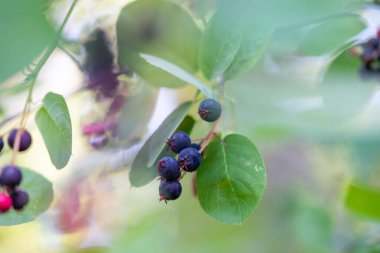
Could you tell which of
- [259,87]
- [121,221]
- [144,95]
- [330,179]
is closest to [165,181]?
[144,95]

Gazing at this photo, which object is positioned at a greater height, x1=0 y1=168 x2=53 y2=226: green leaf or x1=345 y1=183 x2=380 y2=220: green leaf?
x1=345 y1=183 x2=380 y2=220: green leaf

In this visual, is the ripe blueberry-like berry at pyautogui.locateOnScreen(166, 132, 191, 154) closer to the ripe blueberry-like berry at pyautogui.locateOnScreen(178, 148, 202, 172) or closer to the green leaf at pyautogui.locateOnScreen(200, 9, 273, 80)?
the ripe blueberry-like berry at pyautogui.locateOnScreen(178, 148, 202, 172)

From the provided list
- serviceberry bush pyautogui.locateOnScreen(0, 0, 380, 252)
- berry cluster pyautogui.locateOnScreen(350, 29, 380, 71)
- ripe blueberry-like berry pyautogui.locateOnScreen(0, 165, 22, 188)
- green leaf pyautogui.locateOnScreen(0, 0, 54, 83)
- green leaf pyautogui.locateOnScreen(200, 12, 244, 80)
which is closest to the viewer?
green leaf pyautogui.locateOnScreen(0, 0, 54, 83)

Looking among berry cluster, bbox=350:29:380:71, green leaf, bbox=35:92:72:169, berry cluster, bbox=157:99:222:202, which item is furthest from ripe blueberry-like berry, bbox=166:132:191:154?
berry cluster, bbox=350:29:380:71

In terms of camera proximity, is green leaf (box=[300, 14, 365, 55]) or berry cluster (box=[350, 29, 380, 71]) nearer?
green leaf (box=[300, 14, 365, 55])

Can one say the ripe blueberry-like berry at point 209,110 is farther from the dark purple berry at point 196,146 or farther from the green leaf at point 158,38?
the green leaf at point 158,38

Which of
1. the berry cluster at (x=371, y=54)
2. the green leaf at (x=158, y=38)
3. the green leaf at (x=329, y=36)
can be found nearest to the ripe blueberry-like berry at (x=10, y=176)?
the green leaf at (x=158, y=38)
